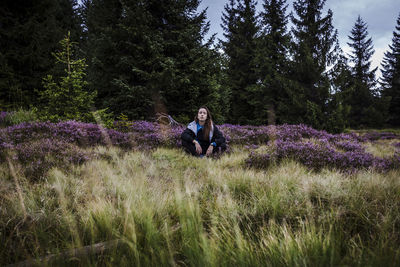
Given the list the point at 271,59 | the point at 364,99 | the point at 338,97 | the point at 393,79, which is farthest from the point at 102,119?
the point at 393,79

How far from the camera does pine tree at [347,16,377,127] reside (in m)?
26.8

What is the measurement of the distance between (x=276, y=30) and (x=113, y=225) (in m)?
24.3

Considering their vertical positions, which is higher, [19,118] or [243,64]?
[243,64]

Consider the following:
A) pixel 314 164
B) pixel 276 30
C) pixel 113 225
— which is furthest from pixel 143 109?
pixel 276 30

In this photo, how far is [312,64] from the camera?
41.9ft

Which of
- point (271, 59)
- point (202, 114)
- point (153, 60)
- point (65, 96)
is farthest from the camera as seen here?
point (271, 59)

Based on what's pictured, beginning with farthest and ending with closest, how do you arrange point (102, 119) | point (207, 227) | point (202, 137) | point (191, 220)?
point (102, 119) → point (202, 137) → point (207, 227) → point (191, 220)

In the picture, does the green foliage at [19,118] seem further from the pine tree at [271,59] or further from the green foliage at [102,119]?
the pine tree at [271,59]

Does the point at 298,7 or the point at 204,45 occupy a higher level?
the point at 298,7

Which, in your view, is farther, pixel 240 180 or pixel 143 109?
pixel 143 109

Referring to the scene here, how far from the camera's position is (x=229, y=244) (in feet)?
4.84

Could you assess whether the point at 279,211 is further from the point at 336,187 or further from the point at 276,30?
the point at 276,30

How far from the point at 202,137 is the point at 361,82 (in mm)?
33612

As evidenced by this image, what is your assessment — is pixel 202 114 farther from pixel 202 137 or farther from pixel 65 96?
pixel 65 96
